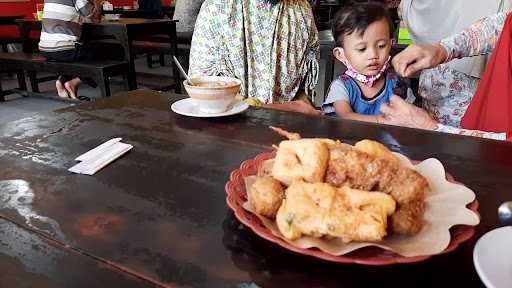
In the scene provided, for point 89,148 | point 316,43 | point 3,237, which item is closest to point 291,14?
point 316,43

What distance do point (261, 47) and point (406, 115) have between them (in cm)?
82

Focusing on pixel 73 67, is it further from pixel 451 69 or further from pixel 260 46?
pixel 451 69

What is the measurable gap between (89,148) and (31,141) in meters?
0.18

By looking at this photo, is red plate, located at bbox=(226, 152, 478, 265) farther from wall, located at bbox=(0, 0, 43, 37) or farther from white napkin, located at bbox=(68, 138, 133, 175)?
wall, located at bbox=(0, 0, 43, 37)

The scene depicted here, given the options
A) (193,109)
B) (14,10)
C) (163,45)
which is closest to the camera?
(193,109)

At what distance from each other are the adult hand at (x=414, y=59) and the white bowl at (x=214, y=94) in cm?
59

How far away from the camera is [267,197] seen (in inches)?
23.0

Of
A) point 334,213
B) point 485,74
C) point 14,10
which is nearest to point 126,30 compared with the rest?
point 485,74

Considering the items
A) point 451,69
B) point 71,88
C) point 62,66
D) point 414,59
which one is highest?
point 414,59

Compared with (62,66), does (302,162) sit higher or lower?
higher

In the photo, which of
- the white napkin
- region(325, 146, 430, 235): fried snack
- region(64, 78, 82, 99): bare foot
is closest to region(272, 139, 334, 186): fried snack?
region(325, 146, 430, 235): fried snack

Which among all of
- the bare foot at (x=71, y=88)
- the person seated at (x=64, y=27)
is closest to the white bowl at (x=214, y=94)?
the person seated at (x=64, y=27)

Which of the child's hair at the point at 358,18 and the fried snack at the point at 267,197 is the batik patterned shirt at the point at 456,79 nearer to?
the child's hair at the point at 358,18

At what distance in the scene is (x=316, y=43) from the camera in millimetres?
2109
